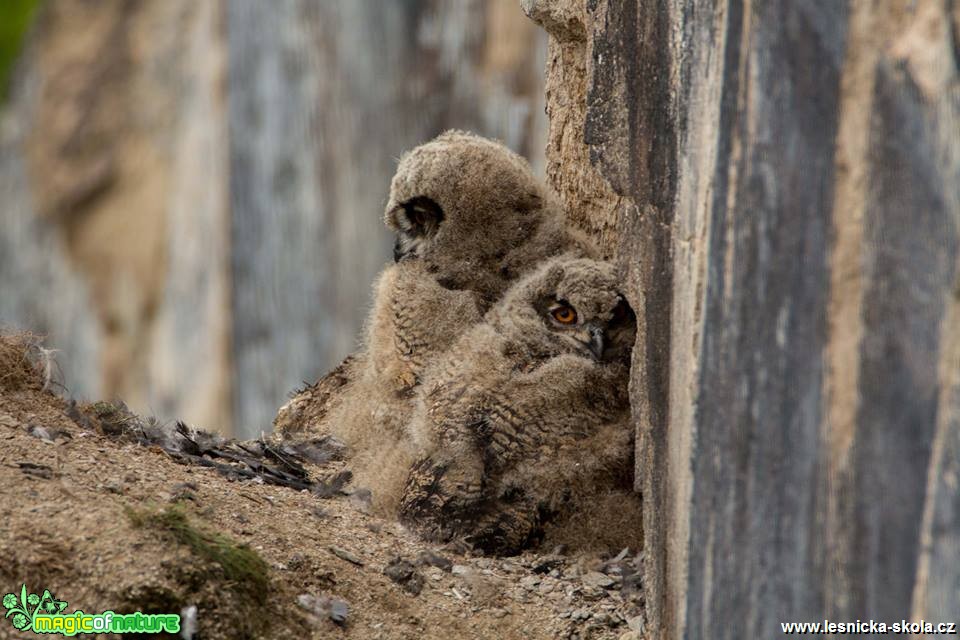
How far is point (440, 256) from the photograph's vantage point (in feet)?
21.9

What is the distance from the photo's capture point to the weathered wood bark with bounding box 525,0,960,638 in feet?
9.64

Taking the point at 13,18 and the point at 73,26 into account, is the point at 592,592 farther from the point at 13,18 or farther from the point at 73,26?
the point at 13,18

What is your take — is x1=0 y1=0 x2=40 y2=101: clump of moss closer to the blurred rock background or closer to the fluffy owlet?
the blurred rock background

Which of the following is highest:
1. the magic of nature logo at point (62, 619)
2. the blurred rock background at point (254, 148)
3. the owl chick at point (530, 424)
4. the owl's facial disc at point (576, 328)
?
the blurred rock background at point (254, 148)

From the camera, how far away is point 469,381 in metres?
5.57

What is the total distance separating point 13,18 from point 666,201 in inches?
683

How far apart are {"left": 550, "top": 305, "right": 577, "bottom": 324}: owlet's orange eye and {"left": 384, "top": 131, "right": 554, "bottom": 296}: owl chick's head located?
0.84 metres

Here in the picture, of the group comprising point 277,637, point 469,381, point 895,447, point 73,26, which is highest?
point 73,26

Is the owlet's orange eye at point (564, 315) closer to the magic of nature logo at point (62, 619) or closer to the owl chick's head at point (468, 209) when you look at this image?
the owl chick's head at point (468, 209)

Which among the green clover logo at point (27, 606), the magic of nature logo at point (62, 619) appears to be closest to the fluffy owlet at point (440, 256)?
the magic of nature logo at point (62, 619)

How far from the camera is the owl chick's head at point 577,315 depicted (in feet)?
18.2

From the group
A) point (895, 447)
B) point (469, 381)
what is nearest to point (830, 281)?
point (895, 447)

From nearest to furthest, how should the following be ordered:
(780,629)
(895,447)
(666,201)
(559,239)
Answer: (895,447) < (780,629) < (666,201) < (559,239)

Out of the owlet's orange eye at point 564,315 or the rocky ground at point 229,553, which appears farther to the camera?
the owlet's orange eye at point 564,315
